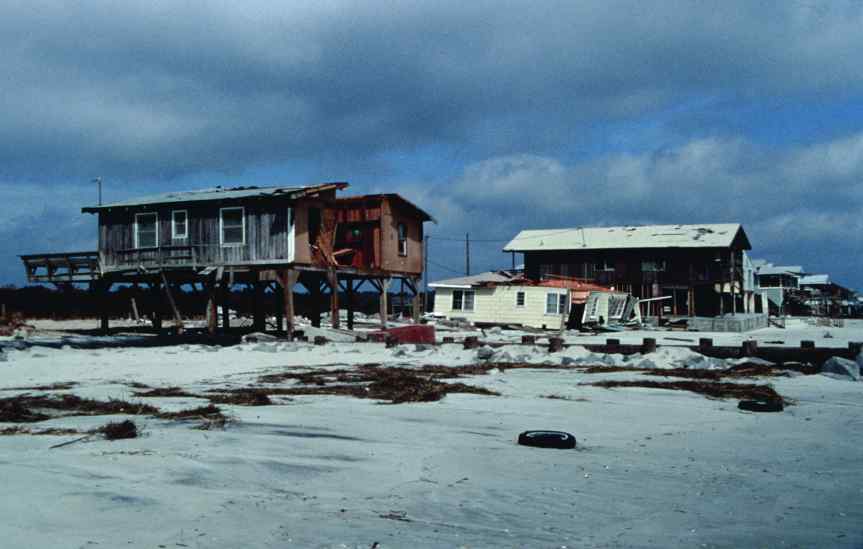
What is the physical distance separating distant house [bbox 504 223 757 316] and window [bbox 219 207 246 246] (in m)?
33.8

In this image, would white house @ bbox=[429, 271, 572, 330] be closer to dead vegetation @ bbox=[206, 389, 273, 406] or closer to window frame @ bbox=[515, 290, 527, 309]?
window frame @ bbox=[515, 290, 527, 309]

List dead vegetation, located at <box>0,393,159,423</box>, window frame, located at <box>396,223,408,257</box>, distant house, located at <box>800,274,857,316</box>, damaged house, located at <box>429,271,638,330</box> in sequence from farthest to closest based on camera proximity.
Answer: distant house, located at <box>800,274,857,316</box> → damaged house, located at <box>429,271,638,330</box> → window frame, located at <box>396,223,408,257</box> → dead vegetation, located at <box>0,393,159,423</box>

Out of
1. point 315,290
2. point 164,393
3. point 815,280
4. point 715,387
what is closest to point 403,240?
point 315,290

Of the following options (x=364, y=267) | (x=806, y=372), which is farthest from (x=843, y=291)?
(x=806, y=372)

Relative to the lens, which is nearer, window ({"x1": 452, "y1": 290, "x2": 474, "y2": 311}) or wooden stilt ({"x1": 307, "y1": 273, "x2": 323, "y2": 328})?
wooden stilt ({"x1": 307, "y1": 273, "x2": 323, "y2": 328})

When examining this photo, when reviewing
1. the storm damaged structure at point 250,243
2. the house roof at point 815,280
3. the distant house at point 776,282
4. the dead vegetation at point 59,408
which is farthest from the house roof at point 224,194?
the house roof at point 815,280

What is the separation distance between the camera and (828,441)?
9461 mm

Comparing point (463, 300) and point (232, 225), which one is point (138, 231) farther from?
point (463, 300)

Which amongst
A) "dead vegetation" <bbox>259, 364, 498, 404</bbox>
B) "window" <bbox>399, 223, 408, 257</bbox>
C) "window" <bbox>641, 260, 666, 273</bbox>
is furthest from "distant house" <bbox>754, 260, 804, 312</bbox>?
"dead vegetation" <bbox>259, 364, 498, 404</bbox>

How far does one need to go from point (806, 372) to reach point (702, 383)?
3.81 meters

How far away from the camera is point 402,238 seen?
36.6 metres

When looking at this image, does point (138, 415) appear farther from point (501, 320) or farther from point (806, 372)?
point (501, 320)

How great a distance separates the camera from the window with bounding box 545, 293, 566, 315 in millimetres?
46844

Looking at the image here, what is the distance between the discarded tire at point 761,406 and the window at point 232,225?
22.1 metres
